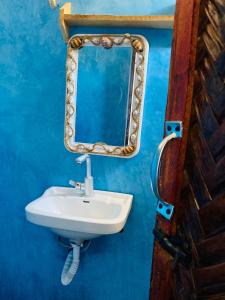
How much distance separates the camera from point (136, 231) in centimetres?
135

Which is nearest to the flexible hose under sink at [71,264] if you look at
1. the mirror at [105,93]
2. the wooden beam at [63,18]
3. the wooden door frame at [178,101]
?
the mirror at [105,93]

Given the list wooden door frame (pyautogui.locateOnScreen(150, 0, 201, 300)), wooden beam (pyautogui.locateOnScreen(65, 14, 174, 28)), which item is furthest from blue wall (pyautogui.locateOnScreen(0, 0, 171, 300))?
wooden door frame (pyautogui.locateOnScreen(150, 0, 201, 300))

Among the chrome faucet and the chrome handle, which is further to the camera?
the chrome faucet

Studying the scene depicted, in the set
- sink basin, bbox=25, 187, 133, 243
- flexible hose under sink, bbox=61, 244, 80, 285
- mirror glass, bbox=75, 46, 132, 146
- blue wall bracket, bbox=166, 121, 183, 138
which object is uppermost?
blue wall bracket, bbox=166, 121, 183, 138

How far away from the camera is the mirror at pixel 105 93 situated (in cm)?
119

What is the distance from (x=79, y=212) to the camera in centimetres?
129

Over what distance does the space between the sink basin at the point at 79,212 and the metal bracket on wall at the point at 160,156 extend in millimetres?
510

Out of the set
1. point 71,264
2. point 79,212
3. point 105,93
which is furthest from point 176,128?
point 71,264

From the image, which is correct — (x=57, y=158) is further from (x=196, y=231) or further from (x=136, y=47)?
(x=196, y=231)

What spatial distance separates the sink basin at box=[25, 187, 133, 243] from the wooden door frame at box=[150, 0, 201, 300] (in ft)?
1.54

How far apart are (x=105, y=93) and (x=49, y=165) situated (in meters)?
0.52

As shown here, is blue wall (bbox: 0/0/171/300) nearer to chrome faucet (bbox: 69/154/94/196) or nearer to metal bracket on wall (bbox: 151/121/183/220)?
chrome faucet (bbox: 69/154/94/196)

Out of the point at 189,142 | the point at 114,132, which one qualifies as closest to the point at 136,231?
the point at 114,132

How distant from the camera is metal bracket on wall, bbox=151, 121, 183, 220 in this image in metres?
0.51
